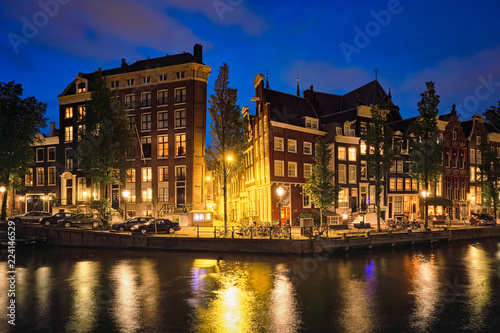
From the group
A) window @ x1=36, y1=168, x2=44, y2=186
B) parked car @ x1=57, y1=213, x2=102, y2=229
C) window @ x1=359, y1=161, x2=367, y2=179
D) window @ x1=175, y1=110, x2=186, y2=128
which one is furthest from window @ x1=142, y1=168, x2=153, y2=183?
window @ x1=359, y1=161, x2=367, y2=179

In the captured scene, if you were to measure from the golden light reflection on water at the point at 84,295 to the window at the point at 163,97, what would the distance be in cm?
3202

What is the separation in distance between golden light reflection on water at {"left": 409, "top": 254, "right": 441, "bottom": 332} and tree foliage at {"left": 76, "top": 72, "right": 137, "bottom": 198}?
3347 cm

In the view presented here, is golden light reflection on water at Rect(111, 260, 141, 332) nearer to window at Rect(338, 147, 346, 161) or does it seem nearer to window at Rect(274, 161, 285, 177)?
window at Rect(274, 161, 285, 177)

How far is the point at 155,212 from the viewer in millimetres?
52438

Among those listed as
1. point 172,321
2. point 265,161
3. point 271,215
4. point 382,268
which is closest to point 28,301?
point 172,321

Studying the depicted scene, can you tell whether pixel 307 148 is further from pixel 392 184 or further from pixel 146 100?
pixel 146 100

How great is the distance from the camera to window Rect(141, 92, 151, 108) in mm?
57688

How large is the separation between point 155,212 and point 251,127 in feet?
58.6

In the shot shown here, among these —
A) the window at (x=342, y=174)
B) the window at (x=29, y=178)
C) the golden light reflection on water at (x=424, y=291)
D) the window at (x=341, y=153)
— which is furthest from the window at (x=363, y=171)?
the window at (x=29, y=178)

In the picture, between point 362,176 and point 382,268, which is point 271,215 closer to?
point 362,176

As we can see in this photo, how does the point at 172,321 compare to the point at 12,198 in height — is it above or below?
below

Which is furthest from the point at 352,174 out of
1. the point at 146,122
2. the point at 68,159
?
the point at 68,159

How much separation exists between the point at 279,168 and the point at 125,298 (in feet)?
97.9

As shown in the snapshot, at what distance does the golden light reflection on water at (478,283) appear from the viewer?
55.7 feet
